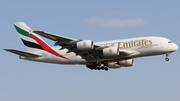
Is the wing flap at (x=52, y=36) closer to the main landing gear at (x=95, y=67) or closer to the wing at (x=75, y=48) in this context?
the wing at (x=75, y=48)

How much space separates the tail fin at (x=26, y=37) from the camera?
45438 millimetres

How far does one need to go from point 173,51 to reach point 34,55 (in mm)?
19559

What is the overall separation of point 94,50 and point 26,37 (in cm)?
1270

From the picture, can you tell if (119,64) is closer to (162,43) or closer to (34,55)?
(162,43)

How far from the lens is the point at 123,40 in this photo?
134 ft

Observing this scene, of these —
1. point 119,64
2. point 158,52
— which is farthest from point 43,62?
point 158,52

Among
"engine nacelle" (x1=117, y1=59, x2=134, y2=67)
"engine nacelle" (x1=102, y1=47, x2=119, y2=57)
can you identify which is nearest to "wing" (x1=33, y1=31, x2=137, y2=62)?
"engine nacelle" (x1=102, y1=47, x2=119, y2=57)

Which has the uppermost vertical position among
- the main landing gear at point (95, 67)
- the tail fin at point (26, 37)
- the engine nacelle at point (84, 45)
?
the tail fin at point (26, 37)

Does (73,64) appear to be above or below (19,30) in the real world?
below

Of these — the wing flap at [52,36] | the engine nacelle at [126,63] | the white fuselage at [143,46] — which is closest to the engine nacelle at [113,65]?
the engine nacelle at [126,63]

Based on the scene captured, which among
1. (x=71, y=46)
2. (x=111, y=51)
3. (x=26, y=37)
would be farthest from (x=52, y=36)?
(x=26, y=37)

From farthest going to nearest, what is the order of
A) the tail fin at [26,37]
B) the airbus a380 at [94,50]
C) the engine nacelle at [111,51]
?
the tail fin at [26,37]
the engine nacelle at [111,51]
the airbus a380 at [94,50]

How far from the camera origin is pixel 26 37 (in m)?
46.3

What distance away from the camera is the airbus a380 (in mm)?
37844
